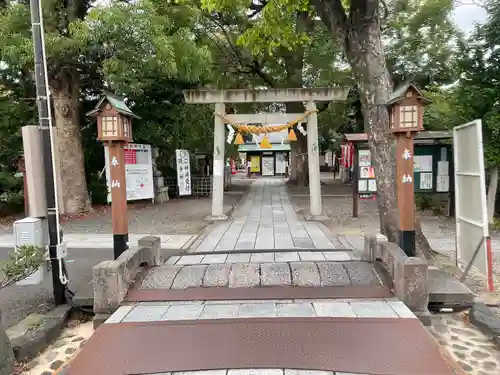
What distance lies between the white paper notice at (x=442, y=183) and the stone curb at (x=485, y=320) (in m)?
6.95

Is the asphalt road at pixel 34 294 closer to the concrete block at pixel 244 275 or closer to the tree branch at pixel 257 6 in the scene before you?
the concrete block at pixel 244 275

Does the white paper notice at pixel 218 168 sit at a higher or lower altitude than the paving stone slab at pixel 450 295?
higher

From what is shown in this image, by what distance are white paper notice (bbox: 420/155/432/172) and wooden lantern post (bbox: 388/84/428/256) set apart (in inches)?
263

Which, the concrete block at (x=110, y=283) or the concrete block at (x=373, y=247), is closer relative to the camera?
the concrete block at (x=110, y=283)

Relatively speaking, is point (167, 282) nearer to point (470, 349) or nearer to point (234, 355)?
point (234, 355)

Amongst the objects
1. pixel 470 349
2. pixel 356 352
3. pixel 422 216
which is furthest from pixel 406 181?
pixel 422 216

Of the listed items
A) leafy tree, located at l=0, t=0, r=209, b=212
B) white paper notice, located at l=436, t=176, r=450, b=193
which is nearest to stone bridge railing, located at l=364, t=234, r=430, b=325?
white paper notice, located at l=436, t=176, r=450, b=193

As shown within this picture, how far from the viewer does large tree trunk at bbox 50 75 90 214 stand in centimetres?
1198

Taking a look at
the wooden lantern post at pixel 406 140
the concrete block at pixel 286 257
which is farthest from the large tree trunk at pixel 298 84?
the wooden lantern post at pixel 406 140

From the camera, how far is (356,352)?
314 cm

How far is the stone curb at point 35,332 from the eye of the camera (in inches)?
140

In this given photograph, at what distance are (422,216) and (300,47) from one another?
1015 cm

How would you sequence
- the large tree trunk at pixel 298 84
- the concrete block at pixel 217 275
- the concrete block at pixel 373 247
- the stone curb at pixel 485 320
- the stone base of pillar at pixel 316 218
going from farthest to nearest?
1. the large tree trunk at pixel 298 84
2. the stone base of pillar at pixel 316 218
3. the concrete block at pixel 373 247
4. the concrete block at pixel 217 275
5. the stone curb at pixel 485 320

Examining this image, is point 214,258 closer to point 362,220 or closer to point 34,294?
point 34,294
